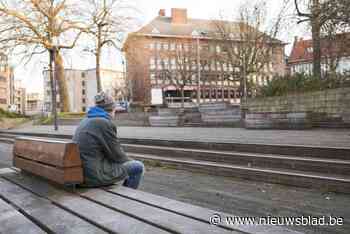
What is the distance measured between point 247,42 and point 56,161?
111 ft

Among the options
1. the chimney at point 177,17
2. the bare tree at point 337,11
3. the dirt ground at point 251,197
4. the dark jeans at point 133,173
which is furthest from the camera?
the chimney at point 177,17

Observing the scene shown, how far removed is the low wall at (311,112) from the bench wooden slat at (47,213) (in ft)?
35.7

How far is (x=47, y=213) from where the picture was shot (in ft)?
8.93

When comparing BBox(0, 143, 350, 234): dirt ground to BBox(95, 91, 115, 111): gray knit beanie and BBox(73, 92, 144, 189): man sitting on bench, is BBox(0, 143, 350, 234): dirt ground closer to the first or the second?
BBox(73, 92, 144, 189): man sitting on bench

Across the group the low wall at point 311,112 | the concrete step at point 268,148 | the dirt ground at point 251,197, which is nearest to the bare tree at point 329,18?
the low wall at point 311,112

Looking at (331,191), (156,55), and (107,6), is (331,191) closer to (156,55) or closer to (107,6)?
(107,6)

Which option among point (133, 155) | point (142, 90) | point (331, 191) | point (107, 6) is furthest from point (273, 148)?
point (142, 90)

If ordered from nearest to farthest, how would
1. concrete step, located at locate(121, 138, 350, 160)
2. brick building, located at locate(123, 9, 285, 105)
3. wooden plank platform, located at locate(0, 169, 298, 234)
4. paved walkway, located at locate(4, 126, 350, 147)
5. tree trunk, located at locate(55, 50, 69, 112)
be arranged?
wooden plank platform, located at locate(0, 169, 298, 234)
concrete step, located at locate(121, 138, 350, 160)
paved walkway, located at locate(4, 126, 350, 147)
tree trunk, located at locate(55, 50, 69, 112)
brick building, located at locate(123, 9, 285, 105)

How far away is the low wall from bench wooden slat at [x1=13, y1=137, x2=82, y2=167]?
10.5m

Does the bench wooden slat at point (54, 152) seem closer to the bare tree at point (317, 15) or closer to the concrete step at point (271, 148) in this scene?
the concrete step at point (271, 148)

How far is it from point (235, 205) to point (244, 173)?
1.76 m

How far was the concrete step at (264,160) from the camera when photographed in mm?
5746

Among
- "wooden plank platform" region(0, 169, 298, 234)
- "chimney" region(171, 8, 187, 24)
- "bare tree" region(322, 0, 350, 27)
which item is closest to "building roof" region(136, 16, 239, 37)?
"chimney" region(171, 8, 187, 24)

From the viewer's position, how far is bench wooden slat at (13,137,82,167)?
3223 mm
